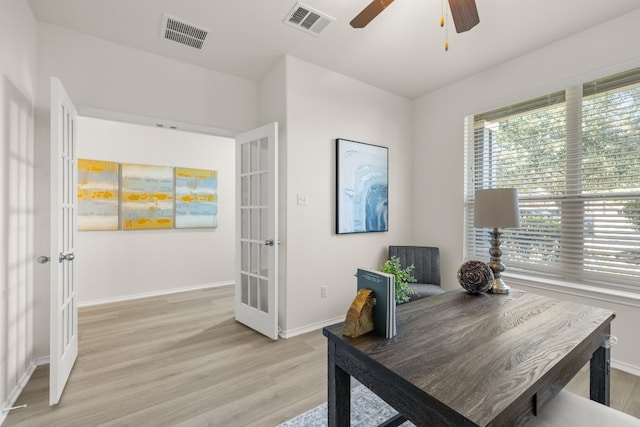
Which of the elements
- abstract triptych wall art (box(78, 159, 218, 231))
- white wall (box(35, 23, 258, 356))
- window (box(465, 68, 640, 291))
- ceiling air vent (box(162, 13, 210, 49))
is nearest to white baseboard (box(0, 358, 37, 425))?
white wall (box(35, 23, 258, 356))

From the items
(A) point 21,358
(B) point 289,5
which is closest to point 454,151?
(B) point 289,5

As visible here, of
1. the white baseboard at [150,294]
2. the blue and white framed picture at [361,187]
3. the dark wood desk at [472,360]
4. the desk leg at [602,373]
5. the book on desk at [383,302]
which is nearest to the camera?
the dark wood desk at [472,360]

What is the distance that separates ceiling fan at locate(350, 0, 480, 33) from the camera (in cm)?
154

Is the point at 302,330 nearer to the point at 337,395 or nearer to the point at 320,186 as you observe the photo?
the point at 320,186

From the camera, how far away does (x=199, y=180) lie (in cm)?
467

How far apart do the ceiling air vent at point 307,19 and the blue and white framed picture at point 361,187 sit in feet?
3.53

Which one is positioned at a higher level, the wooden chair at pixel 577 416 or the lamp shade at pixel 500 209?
the lamp shade at pixel 500 209

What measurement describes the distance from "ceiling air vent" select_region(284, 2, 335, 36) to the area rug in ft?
9.15

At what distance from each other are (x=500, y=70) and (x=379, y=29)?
1452 mm

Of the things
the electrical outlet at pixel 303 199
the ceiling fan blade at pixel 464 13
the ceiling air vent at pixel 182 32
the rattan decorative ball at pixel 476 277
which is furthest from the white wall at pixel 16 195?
the rattan decorative ball at pixel 476 277

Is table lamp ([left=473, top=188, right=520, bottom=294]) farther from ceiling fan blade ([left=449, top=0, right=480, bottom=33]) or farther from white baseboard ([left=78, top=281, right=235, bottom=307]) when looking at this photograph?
white baseboard ([left=78, top=281, right=235, bottom=307])

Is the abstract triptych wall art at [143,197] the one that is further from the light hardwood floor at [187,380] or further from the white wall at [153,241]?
the light hardwood floor at [187,380]

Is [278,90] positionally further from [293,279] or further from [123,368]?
[123,368]

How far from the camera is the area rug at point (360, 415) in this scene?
5.43 ft
